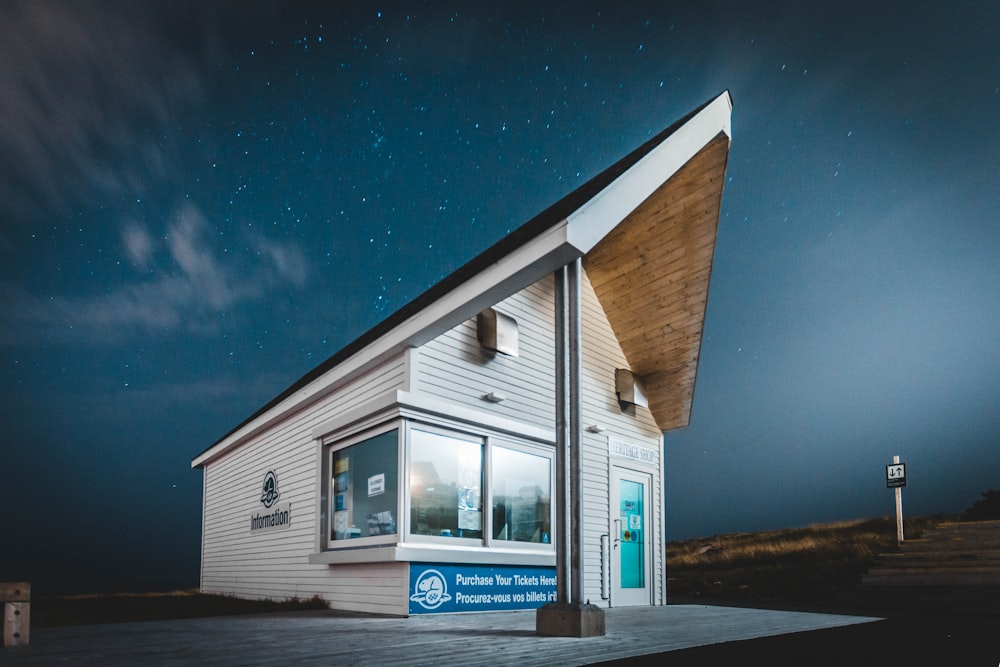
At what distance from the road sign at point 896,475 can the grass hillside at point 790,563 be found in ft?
4.57

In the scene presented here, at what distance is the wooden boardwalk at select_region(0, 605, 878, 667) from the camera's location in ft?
14.3

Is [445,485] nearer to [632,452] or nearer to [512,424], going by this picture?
[512,424]

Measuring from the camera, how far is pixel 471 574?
8555 mm

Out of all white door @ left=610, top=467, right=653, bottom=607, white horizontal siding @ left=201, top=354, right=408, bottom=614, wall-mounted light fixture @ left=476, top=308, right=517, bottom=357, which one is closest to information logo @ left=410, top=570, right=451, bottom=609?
white horizontal siding @ left=201, top=354, right=408, bottom=614

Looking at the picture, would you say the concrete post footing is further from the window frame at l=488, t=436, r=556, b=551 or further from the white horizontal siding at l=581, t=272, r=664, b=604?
the white horizontal siding at l=581, t=272, r=664, b=604

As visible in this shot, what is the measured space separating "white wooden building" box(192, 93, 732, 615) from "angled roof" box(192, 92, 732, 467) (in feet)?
0.09

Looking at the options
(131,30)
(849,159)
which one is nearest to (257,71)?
(131,30)

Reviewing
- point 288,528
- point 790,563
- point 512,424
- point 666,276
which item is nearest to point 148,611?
point 288,528

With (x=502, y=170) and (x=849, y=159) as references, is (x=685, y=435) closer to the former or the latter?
(x=849, y=159)

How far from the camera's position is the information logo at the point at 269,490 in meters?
11.4

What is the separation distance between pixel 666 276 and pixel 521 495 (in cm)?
376

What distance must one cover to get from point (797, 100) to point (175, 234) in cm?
2426

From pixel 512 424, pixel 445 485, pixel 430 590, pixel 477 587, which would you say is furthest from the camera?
pixel 512 424

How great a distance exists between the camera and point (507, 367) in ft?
31.9
